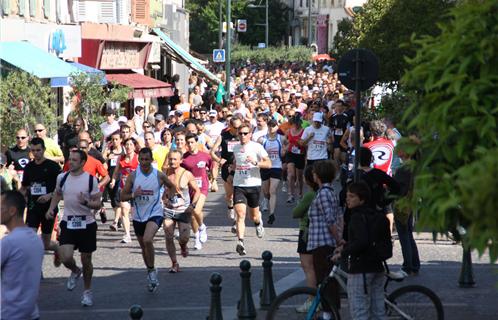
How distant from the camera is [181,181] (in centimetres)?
1694

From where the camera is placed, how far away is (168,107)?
44.7 m

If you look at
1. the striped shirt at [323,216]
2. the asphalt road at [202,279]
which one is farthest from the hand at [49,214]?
the striped shirt at [323,216]

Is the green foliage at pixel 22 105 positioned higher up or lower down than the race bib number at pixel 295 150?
higher up

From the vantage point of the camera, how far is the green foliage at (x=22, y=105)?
2239 centimetres

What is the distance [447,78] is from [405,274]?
343 inches

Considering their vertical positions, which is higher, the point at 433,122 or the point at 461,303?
the point at 433,122

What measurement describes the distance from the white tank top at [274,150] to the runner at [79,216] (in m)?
8.37

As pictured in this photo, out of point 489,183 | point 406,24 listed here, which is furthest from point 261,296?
point 406,24

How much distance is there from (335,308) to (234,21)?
10294cm

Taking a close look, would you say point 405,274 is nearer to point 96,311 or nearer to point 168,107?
point 96,311

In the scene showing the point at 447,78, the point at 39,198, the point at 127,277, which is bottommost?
the point at 127,277

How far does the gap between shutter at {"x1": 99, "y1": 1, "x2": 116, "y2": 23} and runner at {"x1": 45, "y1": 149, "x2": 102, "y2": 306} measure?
26172mm

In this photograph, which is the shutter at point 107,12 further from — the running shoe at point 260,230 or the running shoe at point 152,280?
the running shoe at point 152,280

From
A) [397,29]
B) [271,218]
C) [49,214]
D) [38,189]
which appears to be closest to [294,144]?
[271,218]
